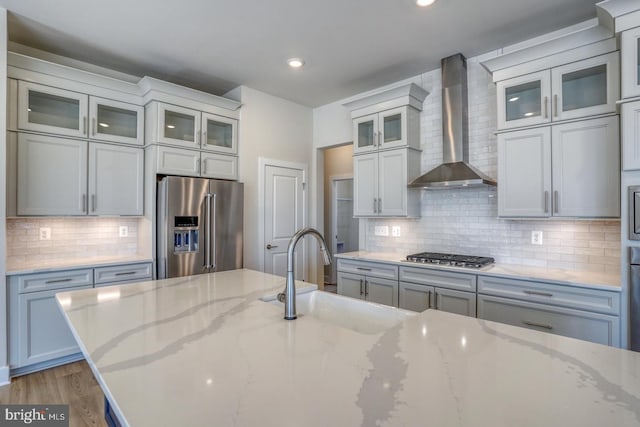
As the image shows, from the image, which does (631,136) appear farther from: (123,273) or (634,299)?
(123,273)

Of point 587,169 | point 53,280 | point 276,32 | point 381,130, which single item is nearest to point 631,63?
point 587,169

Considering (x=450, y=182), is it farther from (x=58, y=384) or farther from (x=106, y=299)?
(x=58, y=384)

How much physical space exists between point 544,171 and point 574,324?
1109 mm

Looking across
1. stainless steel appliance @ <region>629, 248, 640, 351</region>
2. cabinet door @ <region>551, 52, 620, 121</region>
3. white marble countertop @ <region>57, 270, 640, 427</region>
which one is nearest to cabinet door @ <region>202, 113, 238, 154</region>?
white marble countertop @ <region>57, 270, 640, 427</region>

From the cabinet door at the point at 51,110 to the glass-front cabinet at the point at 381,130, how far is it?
2.71m

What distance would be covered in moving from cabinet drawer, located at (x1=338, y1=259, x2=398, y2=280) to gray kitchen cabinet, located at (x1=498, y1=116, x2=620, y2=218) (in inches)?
42.6

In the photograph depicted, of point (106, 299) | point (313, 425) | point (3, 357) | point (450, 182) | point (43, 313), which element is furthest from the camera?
point (450, 182)

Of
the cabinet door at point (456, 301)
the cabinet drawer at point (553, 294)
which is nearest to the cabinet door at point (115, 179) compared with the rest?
the cabinet door at point (456, 301)

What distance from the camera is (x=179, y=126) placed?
11.8 ft

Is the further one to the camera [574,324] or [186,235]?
[186,235]

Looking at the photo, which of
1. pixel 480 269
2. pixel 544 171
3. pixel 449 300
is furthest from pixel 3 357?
pixel 544 171

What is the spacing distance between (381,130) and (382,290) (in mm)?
1684

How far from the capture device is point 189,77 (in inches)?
149

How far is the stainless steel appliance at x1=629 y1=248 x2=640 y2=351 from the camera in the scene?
2.06m
